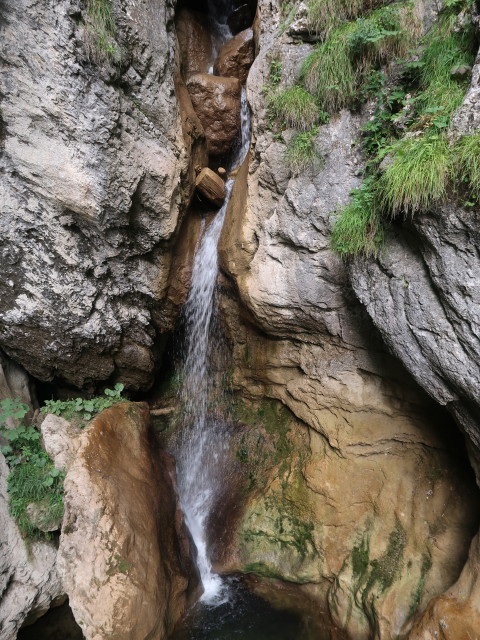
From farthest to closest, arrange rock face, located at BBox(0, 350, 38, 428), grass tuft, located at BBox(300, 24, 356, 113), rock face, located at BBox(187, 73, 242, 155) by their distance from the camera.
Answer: rock face, located at BBox(187, 73, 242, 155) < rock face, located at BBox(0, 350, 38, 428) < grass tuft, located at BBox(300, 24, 356, 113)

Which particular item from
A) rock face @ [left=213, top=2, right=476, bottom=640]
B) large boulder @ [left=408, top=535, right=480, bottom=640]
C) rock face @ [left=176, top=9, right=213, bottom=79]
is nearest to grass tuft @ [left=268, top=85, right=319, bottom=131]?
rock face @ [left=213, top=2, right=476, bottom=640]

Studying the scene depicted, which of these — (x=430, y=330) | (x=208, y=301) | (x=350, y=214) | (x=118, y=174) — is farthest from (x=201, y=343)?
(x=430, y=330)

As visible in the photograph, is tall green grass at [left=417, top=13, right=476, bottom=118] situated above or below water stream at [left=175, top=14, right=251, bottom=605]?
above

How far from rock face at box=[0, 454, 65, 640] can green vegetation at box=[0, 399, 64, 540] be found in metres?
0.09

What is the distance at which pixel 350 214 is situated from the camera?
12.5ft

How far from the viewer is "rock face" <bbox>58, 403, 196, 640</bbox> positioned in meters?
3.69

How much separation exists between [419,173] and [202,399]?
517cm

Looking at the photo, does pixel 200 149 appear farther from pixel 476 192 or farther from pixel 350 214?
pixel 476 192

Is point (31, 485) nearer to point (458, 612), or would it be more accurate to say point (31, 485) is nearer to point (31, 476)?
point (31, 476)

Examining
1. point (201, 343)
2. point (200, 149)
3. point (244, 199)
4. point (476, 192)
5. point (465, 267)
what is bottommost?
point (201, 343)

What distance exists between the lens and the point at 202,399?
22.6 ft

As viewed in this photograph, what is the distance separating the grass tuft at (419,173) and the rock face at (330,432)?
110cm

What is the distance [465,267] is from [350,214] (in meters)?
1.28

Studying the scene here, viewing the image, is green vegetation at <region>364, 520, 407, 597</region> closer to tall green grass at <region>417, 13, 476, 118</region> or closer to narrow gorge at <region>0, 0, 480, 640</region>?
narrow gorge at <region>0, 0, 480, 640</region>
